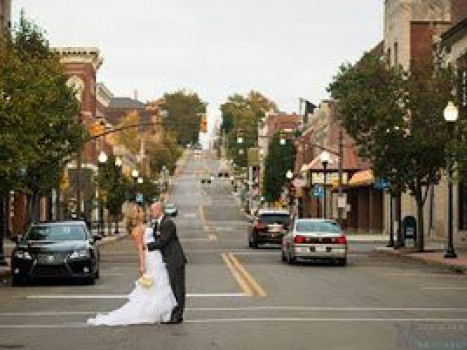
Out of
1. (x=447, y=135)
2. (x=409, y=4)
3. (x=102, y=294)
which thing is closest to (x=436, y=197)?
(x=409, y=4)

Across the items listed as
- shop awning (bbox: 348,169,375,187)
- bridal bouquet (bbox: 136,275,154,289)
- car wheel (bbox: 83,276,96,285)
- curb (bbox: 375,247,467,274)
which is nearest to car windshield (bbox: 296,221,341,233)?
curb (bbox: 375,247,467,274)

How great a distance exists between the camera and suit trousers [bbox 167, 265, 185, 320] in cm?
1611

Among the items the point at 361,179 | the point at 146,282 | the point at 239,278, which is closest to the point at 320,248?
the point at 239,278

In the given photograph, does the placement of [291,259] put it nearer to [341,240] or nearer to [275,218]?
[341,240]

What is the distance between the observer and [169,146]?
182 meters

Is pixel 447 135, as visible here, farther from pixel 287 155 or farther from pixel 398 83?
pixel 287 155

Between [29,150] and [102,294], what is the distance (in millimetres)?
6729

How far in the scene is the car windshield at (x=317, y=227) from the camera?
34.4 m

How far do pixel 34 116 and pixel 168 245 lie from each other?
12939 millimetres

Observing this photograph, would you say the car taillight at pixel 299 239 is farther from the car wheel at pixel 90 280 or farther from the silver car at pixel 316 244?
the car wheel at pixel 90 280

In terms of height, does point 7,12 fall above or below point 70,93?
above

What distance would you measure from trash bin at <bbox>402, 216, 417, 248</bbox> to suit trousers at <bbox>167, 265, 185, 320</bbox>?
29163mm

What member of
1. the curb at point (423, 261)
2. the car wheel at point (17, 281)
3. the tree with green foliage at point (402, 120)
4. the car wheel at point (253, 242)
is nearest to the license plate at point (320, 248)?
the curb at point (423, 261)

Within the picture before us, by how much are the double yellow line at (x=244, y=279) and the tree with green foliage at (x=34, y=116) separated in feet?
20.9
